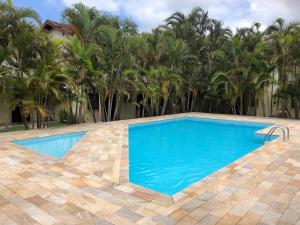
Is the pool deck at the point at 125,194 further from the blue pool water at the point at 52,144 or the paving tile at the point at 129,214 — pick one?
the blue pool water at the point at 52,144

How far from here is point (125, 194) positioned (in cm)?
423

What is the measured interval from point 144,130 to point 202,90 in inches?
318

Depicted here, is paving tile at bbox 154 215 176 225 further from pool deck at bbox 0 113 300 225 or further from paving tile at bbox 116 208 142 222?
paving tile at bbox 116 208 142 222

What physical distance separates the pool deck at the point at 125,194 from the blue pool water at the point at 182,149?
74 cm

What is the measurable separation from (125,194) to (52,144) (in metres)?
4.95

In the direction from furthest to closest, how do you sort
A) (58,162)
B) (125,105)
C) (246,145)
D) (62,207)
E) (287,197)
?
(125,105) → (246,145) → (58,162) → (287,197) → (62,207)

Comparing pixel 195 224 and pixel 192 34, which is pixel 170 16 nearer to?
pixel 192 34

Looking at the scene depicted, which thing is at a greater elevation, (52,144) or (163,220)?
(52,144)

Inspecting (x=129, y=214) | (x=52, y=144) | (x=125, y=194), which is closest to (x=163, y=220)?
(x=129, y=214)

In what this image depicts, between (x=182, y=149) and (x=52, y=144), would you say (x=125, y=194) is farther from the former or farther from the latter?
(x=52, y=144)

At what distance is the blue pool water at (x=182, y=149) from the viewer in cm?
598

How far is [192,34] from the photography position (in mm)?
18188

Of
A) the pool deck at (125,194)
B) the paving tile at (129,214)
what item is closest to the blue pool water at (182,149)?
the pool deck at (125,194)

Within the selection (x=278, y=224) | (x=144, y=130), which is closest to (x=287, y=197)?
(x=278, y=224)
